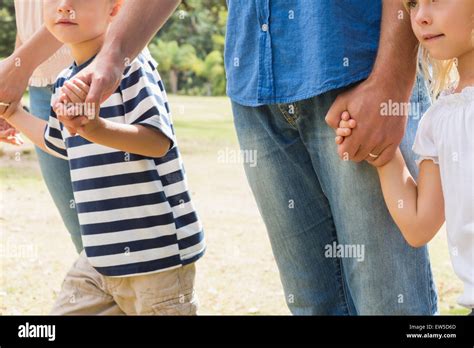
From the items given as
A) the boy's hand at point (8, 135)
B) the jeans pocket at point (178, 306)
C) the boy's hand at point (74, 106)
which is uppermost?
the boy's hand at point (74, 106)

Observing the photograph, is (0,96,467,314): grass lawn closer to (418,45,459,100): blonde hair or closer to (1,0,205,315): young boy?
(1,0,205,315): young boy

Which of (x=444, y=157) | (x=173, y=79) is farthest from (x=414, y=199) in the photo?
(x=173, y=79)

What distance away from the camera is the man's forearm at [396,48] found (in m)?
1.57

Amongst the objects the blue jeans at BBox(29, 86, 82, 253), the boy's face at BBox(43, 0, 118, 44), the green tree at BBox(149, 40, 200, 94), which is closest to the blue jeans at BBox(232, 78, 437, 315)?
the boy's face at BBox(43, 0, 118, 44)

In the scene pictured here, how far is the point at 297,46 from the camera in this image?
1.69 metres

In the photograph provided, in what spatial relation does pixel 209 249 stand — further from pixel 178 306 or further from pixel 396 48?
pixel 396 48

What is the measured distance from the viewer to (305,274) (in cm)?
187

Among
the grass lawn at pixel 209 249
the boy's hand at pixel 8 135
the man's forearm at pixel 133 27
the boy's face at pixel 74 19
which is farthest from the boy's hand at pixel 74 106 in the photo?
Answer: the grass lawn at pixel 209 249

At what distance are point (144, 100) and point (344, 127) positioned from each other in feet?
2.14

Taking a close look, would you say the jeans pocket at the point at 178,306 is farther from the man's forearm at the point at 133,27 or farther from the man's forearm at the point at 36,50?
the man's forearm at the point at 36,50

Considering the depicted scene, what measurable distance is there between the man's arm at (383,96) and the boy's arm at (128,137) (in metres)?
0.51

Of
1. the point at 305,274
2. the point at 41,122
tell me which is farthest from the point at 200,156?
the point at 305,274

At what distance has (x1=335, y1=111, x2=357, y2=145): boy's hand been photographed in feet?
5.12
